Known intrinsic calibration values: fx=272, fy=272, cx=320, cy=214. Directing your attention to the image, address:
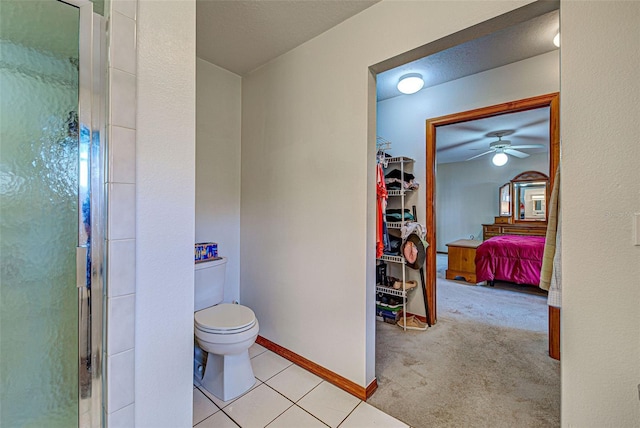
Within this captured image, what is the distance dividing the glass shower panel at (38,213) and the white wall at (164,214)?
0.20 m

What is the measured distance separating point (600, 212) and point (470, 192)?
6548 mm

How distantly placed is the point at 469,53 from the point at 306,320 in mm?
2530

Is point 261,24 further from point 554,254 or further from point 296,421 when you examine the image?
point 296,421

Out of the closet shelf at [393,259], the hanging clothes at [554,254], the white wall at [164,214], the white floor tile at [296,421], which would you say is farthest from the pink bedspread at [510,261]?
the white wall at [164,214]

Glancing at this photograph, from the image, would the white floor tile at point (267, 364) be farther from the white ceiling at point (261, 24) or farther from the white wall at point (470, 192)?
the white wall at point (470, 192)

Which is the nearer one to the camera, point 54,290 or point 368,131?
point 54,290

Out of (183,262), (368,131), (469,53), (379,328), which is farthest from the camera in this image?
(379,328)

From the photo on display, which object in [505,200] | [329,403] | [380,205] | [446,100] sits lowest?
[329,403]

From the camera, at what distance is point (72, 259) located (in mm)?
927

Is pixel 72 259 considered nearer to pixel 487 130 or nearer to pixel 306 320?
pixel 306 320

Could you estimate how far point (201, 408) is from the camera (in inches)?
62.3

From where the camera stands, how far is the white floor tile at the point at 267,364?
1.92 meters

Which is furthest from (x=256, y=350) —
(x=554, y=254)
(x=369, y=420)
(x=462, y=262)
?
(x=462, y=262)

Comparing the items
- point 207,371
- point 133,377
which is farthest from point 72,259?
point 207,371
